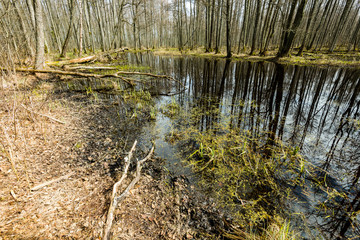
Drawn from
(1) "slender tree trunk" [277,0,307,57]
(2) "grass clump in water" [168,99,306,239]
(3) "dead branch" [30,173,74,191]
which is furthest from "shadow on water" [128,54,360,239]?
(1) "slender tree trunk" [277,0,307,57]

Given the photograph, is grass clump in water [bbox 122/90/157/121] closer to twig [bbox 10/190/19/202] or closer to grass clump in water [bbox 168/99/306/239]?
grass clump in water [bbox 168/99/306/239]

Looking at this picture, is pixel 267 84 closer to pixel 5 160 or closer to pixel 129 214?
pixel 129 214

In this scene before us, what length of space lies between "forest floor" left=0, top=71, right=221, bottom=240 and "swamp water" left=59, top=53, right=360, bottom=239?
24.3 inches

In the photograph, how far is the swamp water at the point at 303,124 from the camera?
2.23 metres

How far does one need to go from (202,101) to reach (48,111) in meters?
5.34

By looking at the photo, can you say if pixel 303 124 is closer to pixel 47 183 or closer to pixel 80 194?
pixel 80 194

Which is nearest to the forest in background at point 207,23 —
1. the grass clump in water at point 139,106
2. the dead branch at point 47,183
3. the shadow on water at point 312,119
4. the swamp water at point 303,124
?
the grass clump in water at point 139,106

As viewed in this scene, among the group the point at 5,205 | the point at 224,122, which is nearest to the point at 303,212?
the point at 224,122

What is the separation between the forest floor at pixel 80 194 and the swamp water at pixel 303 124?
618 mm

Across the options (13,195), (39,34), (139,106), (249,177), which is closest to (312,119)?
(249,177)

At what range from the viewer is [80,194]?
2316 mm

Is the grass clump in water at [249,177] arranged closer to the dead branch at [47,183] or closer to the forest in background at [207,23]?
the dead branch at [47,183]

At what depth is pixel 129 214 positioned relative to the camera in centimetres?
211

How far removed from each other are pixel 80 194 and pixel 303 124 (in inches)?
219
